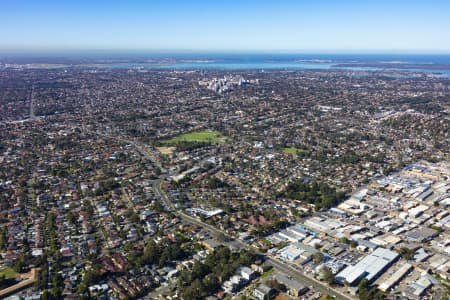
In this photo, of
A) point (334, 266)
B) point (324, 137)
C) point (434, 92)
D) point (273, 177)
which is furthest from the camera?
point (434, 92)

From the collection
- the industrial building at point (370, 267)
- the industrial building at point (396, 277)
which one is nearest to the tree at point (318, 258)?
the industrial building at point (370, 267)

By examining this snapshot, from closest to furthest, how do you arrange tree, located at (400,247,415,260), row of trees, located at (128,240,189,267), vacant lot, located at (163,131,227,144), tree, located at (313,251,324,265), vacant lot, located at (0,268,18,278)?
vacant lot, located at (0,268,18,278)
tree, located at (313,251,324,265)
row of trees, located at (128,240,189,267)
tree, located at (400,247,415,260)
vacant lot, located at (163,131,227,144)

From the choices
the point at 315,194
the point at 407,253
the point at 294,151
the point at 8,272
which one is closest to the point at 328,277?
the point at 407,253

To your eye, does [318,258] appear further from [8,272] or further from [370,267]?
[8,272]

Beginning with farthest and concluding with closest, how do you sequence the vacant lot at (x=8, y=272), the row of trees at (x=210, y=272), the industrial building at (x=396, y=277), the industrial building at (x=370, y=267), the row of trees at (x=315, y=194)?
the row of trees at (x=315, y=194), the vacant lot at (x=8, y=272), the industrial building at (x=370, y=267), the industrial building at (x=396, y=277), the row of trees at (x=210, y=272)

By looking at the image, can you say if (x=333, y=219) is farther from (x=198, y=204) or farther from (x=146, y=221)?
(x=146, y=221)

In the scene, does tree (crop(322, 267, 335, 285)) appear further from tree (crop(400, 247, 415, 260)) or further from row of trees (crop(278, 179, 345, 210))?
row of trees (crop(278, 179, 345, 210))

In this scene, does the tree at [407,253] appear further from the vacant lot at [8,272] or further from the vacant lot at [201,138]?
the vacant lot at [201,138]

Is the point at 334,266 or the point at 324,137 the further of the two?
the point at 324,137

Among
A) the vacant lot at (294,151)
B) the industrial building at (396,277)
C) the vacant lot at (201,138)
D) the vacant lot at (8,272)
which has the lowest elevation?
the vacant lot at (8,272)

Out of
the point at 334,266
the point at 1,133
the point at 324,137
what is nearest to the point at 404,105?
the point at 324,137

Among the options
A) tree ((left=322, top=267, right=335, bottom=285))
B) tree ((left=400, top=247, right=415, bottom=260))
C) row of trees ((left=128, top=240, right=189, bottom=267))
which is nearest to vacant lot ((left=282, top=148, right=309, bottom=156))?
tree ((left=400, top=247, right=415, bottom=260))
